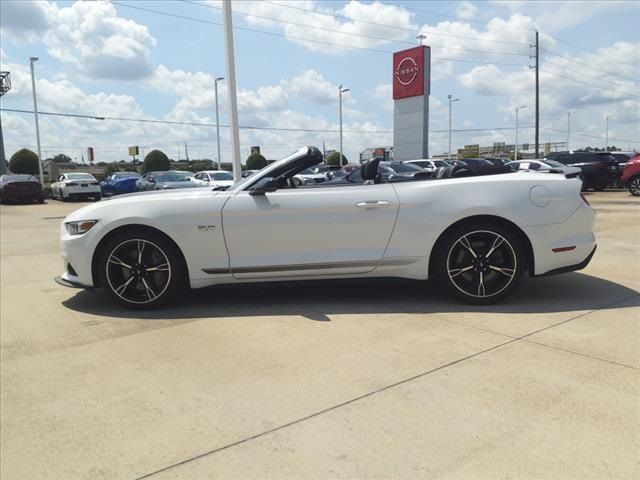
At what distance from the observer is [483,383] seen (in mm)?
2803

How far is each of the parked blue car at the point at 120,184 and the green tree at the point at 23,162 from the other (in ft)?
83.0

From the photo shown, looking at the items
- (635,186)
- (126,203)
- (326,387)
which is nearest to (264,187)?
(126,203)

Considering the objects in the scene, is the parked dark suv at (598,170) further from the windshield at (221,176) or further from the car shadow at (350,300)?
the car shadow at (350,300)

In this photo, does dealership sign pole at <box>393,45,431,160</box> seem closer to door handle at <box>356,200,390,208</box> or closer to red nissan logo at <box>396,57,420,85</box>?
red nissan logo at <box>396,57,420,85</box>

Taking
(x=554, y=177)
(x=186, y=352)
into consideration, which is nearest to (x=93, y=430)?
(x=186, y=352)

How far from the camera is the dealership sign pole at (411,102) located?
41.3m

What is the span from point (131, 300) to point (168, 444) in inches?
90.5

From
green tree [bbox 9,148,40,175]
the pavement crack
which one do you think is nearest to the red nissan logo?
green tree [bbox 9,148,40,175]

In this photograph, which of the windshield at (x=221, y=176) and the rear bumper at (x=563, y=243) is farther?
the windshield at (x=221, y=176)

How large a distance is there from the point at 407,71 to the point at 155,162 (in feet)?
89.6

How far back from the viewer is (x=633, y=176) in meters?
17.3

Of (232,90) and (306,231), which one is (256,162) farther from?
(306,231)

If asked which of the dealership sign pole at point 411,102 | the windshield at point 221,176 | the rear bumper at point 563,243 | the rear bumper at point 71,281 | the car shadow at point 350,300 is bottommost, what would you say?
the car shadow at point 350,300

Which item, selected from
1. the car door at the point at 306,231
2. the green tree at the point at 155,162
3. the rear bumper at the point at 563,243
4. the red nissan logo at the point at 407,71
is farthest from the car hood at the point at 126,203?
the green tree at the point at 155,162
